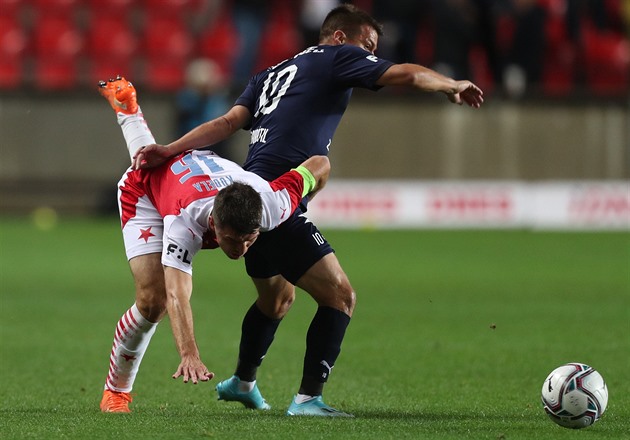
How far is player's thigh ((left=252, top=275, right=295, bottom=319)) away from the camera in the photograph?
265 inches

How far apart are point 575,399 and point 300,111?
2.08 m

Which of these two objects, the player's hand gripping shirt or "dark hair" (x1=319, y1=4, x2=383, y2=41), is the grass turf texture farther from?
"dark hair" (x1=319, y1=4, x2=383, y2=41)

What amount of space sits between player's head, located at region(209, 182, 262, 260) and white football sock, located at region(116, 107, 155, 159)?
3.95 ft

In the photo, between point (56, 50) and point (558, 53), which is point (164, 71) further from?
point (558, 53)

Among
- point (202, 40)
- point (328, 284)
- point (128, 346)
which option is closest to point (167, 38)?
point (202, 40)

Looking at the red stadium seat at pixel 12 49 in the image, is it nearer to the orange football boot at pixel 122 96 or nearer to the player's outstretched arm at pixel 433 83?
the orange football boot at pixel 122 96

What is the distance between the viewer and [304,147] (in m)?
6.65

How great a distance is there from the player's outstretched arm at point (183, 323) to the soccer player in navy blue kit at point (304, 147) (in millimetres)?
707

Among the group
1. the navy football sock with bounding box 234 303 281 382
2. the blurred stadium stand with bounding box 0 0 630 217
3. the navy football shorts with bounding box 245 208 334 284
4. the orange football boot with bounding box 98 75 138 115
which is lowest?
the blurred stadium stand with bounding box 0 0 630 217

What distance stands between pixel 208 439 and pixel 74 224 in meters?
14.4

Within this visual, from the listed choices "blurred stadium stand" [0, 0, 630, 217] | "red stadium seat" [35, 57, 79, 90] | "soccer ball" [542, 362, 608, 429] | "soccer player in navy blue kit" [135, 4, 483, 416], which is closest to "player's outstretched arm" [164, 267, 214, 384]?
"soccer player in navy blue kit" [135, 4, 483, 416]

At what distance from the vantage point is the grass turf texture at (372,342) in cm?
A: 595

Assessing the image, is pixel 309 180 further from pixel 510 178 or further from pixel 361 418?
pixel 510 178

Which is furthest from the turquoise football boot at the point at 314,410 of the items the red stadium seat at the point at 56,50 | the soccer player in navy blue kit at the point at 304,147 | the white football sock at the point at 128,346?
the red stadium seat at the point at 56,50
